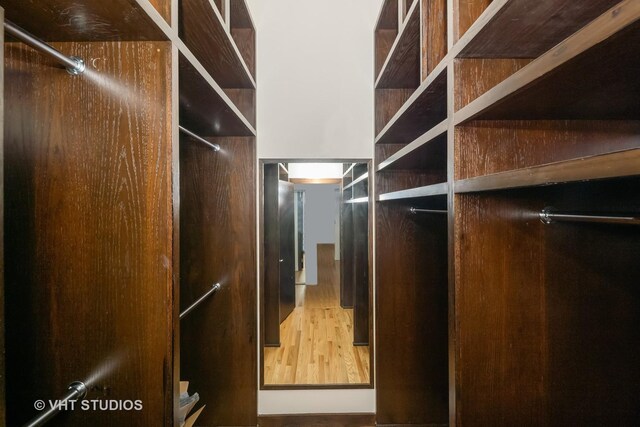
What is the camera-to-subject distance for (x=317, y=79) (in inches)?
82.3

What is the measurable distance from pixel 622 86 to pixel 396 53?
1095 mm

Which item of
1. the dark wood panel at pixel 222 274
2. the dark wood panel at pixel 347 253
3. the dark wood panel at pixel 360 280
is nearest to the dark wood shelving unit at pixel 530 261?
the dark wood panel at pixel 222 274

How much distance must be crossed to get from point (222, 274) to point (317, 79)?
1.46 meters

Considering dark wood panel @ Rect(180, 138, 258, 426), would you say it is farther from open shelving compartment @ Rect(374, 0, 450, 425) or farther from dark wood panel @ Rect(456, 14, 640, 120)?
dark wood panel @ Rect(456, 14, 640, 120)

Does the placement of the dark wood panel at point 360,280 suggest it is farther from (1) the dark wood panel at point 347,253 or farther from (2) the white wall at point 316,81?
(2) the white wall at point 316,81

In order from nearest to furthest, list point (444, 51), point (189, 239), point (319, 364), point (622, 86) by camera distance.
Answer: point (622, 86)
point (444, 51)
point (189, 239)
point (319, 364)

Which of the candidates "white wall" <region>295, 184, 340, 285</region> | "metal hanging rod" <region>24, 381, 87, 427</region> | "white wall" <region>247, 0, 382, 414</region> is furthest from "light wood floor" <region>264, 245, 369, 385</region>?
"metal hanging rod" <region>24, 381, 87, 427</region>

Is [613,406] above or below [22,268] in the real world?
below

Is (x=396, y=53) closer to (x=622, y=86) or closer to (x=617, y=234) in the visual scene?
(x=622, y=86)

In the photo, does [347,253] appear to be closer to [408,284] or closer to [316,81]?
[408,284]

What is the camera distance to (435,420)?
76.7 inches

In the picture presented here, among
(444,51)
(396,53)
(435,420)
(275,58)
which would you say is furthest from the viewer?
(275,58)

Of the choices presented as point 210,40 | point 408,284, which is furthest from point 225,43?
point 408,284

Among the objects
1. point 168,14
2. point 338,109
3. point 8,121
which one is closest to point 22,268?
point 8,121
